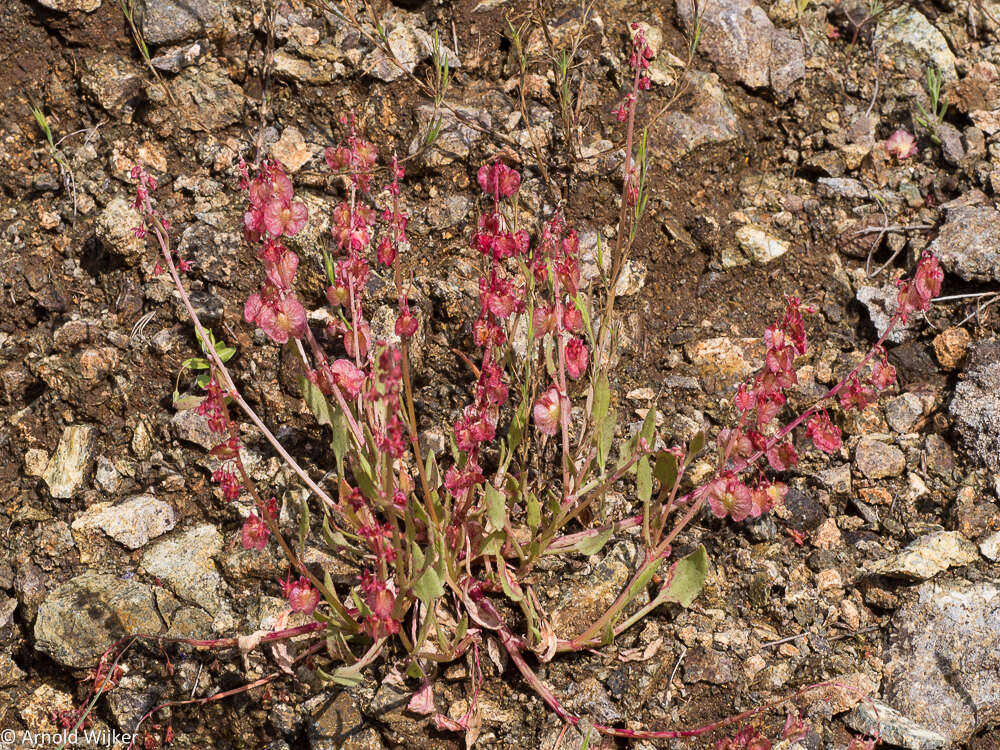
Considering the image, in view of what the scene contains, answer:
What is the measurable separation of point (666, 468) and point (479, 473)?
0.54m

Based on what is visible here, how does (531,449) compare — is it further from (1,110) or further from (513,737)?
(1,110)

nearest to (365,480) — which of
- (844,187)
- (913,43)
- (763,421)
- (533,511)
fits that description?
(533,511)

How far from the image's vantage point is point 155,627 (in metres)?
2.84

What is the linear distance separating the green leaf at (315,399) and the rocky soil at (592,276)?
0.38m

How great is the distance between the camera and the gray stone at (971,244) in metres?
3.49

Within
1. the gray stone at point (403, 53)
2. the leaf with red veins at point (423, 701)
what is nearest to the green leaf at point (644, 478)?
the leaf with red veins at point (423, 701)

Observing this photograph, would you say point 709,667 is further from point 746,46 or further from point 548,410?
point 746,46

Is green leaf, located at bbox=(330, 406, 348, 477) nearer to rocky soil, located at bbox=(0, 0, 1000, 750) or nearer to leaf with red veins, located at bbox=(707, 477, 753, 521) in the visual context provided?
rocky soil, located at bbox=(0, 0, 1000, 750)

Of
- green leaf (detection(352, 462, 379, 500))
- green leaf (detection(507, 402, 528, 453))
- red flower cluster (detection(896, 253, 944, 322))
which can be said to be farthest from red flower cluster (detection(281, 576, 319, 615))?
red flower cluster (detection(896, 253, 944, 322))

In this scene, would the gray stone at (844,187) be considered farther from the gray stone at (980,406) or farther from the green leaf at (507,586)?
the green leaf at (507,586)

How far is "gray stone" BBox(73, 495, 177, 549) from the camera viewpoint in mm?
3039

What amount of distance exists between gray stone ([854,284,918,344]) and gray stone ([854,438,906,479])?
46 centimetres

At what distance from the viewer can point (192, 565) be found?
2.98 meters

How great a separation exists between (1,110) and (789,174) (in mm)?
3237
